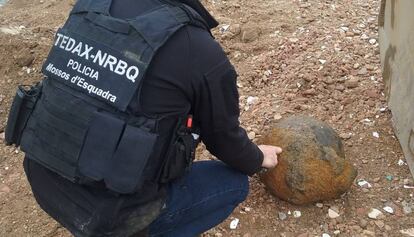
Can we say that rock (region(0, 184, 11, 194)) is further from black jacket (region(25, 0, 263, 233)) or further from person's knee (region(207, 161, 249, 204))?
person's knee (region(207, 161, 249, 204))

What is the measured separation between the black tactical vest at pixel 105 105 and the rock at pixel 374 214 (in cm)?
125

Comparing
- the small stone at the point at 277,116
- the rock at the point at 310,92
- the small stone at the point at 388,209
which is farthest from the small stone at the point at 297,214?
the rock at the point at 310,92

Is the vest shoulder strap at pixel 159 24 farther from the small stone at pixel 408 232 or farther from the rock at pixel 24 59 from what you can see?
the rock at pixel 24 59

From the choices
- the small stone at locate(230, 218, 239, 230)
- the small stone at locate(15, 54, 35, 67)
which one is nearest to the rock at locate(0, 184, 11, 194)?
the small stone at locate(15, 54, 35, 67)

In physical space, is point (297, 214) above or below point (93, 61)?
below

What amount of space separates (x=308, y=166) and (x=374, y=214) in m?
0.46

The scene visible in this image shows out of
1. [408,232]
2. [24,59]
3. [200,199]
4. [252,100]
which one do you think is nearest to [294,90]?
[252,100]

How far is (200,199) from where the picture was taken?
2.36 meters

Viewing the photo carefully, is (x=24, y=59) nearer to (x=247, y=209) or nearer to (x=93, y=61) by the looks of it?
(x=247, y=209)

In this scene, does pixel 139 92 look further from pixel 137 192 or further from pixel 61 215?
pixel 61 215

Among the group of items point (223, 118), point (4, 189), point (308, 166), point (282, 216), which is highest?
point (223, 118)

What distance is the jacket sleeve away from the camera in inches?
75.5

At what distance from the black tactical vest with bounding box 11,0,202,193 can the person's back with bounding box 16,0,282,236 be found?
36 mm

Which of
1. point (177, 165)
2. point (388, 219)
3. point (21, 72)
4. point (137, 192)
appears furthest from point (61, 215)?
point (21, 72)
